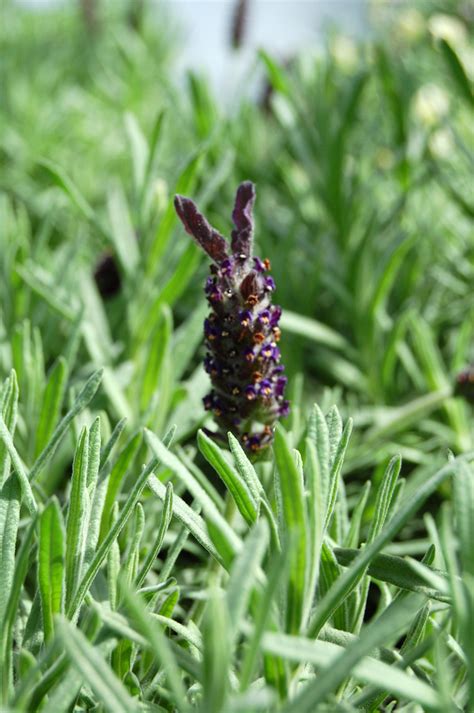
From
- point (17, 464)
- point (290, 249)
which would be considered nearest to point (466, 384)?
point (290, 249)

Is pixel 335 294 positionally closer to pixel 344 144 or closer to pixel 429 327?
pixel 429 327

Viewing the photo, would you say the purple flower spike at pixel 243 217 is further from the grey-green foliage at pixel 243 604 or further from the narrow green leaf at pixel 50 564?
the narrow green leaf at pixel 50 564

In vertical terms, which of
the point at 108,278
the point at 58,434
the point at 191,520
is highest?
the point at 108,278

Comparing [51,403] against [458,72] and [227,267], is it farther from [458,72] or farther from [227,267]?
[458,72]

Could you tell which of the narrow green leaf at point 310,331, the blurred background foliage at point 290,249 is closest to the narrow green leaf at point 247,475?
the blurred background foliage at point 290,249

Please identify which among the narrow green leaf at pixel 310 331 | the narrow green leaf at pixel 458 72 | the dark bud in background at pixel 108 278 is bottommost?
the narrow green leaf at pixel 310 331

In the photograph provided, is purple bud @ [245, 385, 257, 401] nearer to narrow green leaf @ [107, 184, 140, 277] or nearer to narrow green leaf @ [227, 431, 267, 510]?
narrow green leaf @ [227, 431, 267, 510]

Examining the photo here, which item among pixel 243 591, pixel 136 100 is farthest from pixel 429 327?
pixel 136 100
